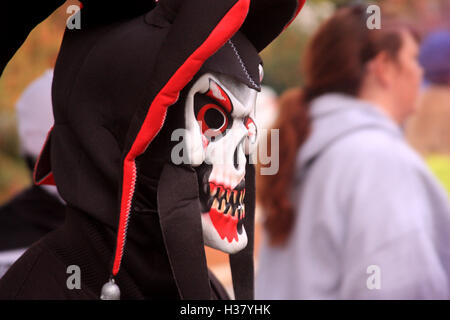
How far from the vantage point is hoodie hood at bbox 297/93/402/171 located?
9.02 ft

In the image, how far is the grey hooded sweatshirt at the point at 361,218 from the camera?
2.54 meters

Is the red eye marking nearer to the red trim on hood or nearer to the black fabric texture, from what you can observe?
the red trim on hood

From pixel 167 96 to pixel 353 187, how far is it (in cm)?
156

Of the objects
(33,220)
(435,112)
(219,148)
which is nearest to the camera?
(219,148)

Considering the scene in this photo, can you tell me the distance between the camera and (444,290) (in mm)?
2531

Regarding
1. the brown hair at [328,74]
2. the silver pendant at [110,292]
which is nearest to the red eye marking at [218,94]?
the silver pendant at [110,292]

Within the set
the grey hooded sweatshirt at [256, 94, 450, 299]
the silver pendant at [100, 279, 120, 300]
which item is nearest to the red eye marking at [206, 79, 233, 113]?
the silver pendant at [100, 279, 120, 300]

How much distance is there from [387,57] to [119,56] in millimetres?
1736

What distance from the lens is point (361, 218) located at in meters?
2.58

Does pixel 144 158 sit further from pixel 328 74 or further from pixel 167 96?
pixel 328 74

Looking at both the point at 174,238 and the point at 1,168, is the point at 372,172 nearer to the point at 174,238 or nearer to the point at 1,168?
the point at 174,238

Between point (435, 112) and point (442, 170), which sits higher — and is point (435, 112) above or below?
above

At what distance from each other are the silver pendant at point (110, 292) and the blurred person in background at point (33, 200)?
114 centimetres

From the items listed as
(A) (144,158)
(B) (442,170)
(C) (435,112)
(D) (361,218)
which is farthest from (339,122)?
(A) (144,158)
